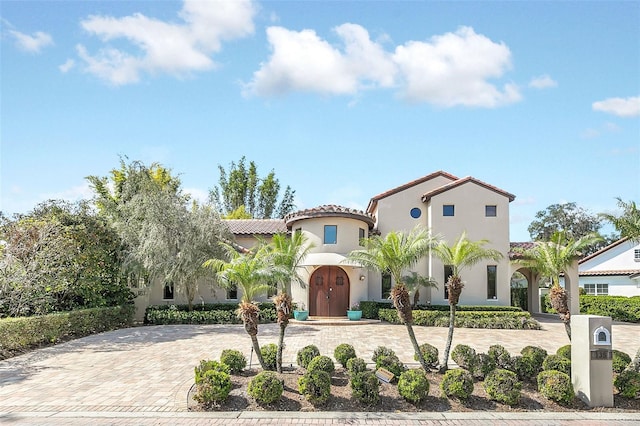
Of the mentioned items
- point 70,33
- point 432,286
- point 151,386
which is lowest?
point 151,386

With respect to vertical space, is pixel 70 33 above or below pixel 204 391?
above

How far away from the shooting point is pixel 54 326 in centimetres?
1595

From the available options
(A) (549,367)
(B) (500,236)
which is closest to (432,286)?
(B) (500,236)

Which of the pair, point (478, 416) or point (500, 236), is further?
point (500, 236)

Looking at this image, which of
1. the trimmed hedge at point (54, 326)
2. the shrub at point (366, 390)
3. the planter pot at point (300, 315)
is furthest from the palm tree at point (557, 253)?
the trimmed hedge at point (54, 326)

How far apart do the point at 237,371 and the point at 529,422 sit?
19.9 feet

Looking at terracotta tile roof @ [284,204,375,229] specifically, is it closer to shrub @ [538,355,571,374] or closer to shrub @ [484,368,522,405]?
shrub @ [538,355,571,374]

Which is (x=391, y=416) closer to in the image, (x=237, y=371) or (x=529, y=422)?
(x=529, y=422)

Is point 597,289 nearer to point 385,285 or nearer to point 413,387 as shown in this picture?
point 385,285

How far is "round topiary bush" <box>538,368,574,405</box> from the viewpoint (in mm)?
8797

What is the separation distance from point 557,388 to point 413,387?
2765mm

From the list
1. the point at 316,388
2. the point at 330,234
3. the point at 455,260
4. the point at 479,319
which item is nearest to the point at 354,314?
the point at 330,234

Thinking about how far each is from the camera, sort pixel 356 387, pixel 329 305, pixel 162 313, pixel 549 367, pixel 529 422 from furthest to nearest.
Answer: pixel 329 305 < pixel 162 313 < pixel 549 367 < pixel 356 387 < pixel 529 422

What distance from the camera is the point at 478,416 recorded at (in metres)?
8.41
